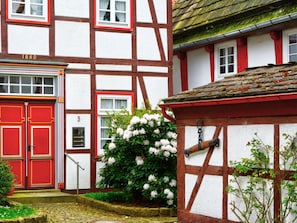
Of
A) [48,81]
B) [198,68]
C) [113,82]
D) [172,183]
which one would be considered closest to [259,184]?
[172,183]

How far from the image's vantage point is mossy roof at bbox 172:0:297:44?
1389 centimetres

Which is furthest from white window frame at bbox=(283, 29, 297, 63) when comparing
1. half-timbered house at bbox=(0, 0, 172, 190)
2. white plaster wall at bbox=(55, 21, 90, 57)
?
white plaster wall at bbox=(55, 21, 90, 57)

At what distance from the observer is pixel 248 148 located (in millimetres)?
9016

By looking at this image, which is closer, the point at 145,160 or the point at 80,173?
the point at 145,160

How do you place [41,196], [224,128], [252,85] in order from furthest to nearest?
[41,196] → [224,128] → [252,85]

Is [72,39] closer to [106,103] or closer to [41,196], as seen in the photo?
[106,103]

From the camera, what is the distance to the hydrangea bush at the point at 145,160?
12.5 metres

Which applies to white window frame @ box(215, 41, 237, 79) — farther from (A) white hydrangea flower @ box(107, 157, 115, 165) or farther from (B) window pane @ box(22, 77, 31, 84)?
(B) window pane @ box(22, 77, 31, 84)

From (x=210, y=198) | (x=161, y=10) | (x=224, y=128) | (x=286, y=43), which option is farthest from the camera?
(x=161, y=10)

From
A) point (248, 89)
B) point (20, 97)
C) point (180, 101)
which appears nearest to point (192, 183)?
point (180, 101)

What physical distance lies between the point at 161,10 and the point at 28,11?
3.69 metres

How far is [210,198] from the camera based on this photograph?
9844mm

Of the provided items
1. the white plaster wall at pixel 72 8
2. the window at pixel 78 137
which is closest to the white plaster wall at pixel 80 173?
the window at pixel 78 137

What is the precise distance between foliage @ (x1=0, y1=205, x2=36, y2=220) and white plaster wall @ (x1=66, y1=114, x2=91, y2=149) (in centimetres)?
306
